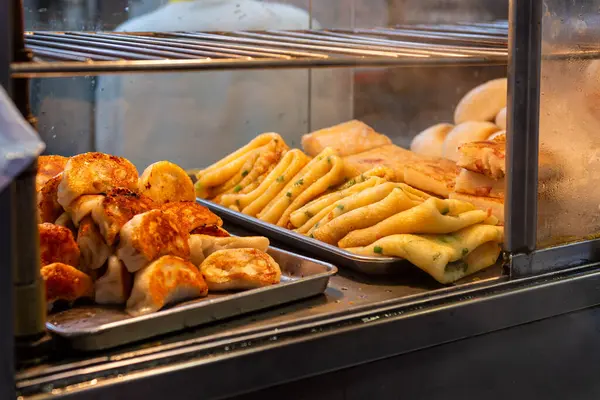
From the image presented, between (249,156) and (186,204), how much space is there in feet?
2.23

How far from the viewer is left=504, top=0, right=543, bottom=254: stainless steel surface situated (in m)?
1.62

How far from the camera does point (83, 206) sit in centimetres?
141

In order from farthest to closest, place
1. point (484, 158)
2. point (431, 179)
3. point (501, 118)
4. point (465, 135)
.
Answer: point (501, 118)
point (465, 135)
point (431, 179)
point (484, 158)

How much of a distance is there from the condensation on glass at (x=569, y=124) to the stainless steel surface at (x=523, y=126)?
0.03 metres

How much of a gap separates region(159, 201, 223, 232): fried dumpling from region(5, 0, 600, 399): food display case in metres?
0.03

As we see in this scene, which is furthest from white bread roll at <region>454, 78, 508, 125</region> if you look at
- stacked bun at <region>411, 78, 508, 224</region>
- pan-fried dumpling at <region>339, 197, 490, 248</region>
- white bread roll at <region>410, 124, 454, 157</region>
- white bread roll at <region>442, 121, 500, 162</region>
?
pan-fried dumpling at <region>339, 197, 490, 248</region>

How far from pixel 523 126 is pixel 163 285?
817mm

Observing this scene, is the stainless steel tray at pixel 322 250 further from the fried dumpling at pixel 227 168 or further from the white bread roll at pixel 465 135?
the white bread roll at pixel 465 135

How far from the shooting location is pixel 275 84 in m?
3.76

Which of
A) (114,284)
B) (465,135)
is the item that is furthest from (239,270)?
(465,135)

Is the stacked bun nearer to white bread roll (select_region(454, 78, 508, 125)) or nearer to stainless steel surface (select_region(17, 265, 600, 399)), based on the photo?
white bread roll (select_region(454, 78, 508, 125))

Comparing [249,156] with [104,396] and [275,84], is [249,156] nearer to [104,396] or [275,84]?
[104,396]

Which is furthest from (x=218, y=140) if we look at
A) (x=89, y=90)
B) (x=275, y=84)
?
(x=89, y=90)

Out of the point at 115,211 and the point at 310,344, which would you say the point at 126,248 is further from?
the point at 310,344
